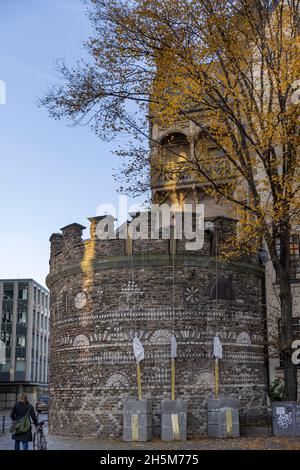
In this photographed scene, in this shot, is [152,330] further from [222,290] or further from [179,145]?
[179,145]

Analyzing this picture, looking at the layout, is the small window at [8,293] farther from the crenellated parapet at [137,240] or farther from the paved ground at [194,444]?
the paved ground at [194,444]

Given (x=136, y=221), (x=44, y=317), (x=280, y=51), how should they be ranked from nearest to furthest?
(x=280, y=51) < (x=136, y=221) < (x=44, y=317)

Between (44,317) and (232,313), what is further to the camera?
(44,317)

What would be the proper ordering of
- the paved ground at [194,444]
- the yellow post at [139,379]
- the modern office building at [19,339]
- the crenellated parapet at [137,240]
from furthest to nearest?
the modern office building at [19,339] < the crenellated parapet at [137,240] < the yellow post at [139,379] < the paved ground at [194,444]

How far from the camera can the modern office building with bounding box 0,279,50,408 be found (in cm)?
7106

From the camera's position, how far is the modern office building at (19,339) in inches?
2798

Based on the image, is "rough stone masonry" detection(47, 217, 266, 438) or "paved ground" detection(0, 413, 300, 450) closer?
"paved ground" detection(0, 413, 300, 450)

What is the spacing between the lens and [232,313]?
68.0 ft

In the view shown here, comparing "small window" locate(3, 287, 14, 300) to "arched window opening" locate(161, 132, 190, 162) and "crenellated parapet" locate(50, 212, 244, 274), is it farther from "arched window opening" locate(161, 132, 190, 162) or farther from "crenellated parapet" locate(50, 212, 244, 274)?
"crenellated parapet" locate(50, 212, 244, 274)

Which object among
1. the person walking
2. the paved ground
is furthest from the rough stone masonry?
the person walking

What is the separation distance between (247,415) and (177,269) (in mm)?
5291

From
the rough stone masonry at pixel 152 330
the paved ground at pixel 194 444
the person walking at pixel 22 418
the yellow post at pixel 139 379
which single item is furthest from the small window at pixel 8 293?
the person walking at pixel 22 418
